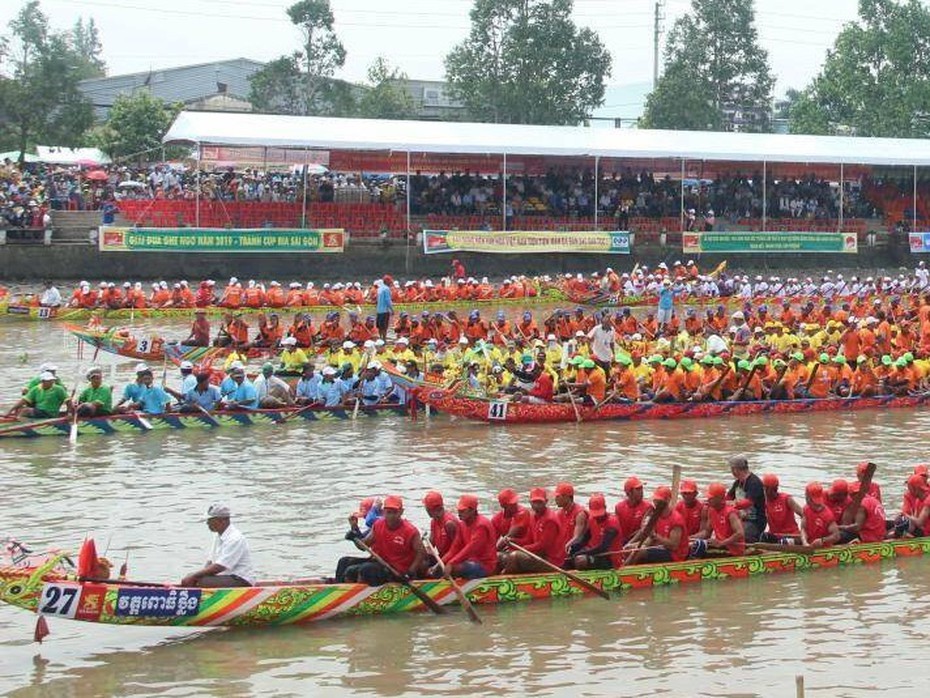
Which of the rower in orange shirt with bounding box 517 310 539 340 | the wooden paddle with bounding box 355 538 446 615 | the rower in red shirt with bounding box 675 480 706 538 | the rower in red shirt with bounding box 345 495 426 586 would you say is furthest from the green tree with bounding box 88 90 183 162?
the wooden paddle with bounding box 355 538 446 615

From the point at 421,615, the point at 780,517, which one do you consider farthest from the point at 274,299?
the point at 421,615

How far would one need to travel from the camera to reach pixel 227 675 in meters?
11.4

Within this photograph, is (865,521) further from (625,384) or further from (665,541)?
(625,384)

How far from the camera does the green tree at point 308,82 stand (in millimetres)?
57406

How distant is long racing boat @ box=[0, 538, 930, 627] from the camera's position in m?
11.2

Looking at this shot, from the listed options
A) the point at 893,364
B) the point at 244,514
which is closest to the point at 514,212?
the point at 893,364

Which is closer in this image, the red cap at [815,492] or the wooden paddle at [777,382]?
the red cap at [815,492]

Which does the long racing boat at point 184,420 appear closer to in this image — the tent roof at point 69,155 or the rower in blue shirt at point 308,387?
the rower in blue shirt at point 308,387

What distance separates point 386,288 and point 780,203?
19.6 metres

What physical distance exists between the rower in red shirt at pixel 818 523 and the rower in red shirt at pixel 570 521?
7.49 ft

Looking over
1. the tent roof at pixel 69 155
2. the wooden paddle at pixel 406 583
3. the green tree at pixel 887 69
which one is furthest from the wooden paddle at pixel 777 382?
the green tree at pixel 887 69

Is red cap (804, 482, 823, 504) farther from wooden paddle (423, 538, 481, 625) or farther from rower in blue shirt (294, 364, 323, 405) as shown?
rower in blue shirt (294, 364, 323, 405)

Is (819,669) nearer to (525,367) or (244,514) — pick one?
(244,514)

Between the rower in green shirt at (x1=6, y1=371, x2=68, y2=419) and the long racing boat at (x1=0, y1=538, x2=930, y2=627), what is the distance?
27.3 ft
